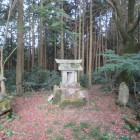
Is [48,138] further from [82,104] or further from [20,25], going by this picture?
[20,25]

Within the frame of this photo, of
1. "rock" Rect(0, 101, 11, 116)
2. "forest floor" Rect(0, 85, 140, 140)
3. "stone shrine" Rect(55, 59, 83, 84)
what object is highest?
"stone shrine" Rect(55, 59, 83, 84)

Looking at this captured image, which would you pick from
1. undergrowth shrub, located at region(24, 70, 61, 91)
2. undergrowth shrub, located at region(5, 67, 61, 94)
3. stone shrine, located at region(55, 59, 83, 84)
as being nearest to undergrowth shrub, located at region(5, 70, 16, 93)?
undergrowth shrub, located at region(5, 67, 61, 94)

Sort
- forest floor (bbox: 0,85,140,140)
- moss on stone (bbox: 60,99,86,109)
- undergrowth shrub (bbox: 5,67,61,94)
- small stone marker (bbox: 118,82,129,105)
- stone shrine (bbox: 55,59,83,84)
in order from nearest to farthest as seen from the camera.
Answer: forest floor (bbox: 0,85,140,140) → moss on stone (bbox: 60,99,86,109) → small stone marker (bbox: 118,82,129,105) → stone shrine (bbox: 55,59,83,84) → undergrowth shrub (bbox: 5,67,61,94)

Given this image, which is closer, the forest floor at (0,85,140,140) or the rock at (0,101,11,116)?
the forest floor at (0,85,140,140)

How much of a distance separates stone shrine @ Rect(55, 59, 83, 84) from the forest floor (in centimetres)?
180

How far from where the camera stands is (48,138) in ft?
16.1

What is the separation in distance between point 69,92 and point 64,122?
231 centimetres

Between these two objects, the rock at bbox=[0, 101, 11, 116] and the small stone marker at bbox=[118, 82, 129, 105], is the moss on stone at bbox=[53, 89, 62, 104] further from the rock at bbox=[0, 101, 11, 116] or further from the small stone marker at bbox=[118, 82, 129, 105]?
the small stone marker at bbox=[118, 82, 129, 105]

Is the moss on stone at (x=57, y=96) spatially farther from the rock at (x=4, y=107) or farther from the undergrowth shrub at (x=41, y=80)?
the undergrowth shrub at (x=41, y=80)

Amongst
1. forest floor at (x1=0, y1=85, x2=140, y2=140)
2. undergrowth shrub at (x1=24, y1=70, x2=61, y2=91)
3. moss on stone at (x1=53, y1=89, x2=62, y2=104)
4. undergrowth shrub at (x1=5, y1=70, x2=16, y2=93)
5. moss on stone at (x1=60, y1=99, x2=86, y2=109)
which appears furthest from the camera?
undergrowth shrub at (x1=24, y1=70, x2=61, y2=91)

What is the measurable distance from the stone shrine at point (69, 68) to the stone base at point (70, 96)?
41 cm

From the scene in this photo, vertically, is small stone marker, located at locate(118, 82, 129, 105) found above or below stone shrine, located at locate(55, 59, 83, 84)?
below

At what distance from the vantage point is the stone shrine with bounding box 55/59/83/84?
869 centimetres

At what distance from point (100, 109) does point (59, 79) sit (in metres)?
5.58
